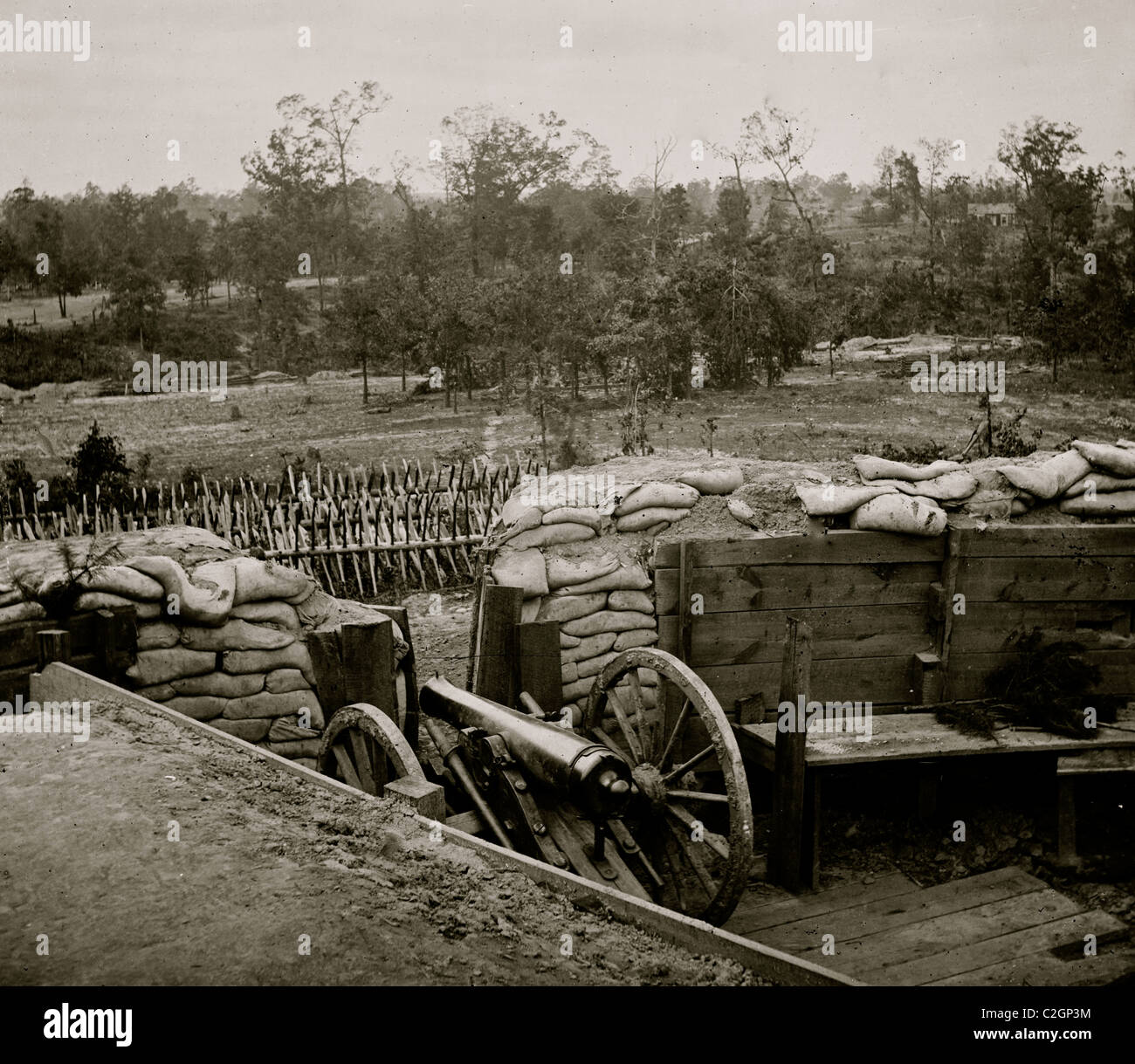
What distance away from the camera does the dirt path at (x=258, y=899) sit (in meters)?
2.89

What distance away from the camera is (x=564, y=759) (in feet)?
14.4

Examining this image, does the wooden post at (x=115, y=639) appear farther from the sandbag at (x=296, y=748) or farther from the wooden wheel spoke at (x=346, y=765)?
the wooden wheel spoke at (x=346, y=765)

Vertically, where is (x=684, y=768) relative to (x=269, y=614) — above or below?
below

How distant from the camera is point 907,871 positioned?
6.23 metres

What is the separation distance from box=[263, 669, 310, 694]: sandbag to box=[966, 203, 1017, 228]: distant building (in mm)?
34844

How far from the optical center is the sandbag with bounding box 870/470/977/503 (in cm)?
653

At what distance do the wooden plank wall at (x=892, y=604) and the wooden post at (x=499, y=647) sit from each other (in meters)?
0.89

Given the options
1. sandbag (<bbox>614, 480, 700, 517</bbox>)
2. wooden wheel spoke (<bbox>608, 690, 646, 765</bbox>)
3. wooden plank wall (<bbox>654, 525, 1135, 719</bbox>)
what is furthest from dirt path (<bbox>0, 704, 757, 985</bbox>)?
sandbag (<bbox>614, 480, 700, 517</bbox>)

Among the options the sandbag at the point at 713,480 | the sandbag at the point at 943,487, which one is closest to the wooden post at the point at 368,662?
the sandbag at the point at 713,480

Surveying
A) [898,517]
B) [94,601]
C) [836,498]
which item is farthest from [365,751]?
[898,517]

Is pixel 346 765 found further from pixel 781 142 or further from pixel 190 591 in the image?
pixel 781 142

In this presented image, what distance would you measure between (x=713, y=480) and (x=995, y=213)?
36.7 m
